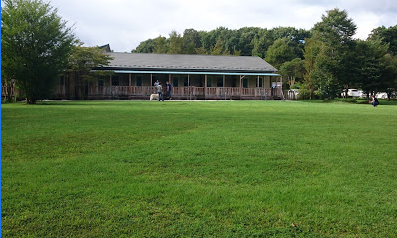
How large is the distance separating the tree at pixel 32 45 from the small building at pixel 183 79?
8720 mm

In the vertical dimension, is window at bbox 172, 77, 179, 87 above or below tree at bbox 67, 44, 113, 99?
below

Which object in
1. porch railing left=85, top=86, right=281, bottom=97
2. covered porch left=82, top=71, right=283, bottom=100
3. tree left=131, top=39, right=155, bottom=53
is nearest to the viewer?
porch railing left=85, top=86, right=281, bottom=97

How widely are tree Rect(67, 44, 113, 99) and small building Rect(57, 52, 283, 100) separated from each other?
51.8 inches

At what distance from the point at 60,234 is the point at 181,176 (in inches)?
71.8

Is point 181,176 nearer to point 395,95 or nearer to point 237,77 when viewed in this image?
point 237,77

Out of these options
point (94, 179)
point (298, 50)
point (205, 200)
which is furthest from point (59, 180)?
point (298, 50)

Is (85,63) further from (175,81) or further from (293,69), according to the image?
(293,69)

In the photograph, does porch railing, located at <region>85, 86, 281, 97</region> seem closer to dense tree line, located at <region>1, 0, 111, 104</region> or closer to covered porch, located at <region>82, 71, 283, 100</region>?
covered porch, located at <region>82, 71, 283, 100</region>

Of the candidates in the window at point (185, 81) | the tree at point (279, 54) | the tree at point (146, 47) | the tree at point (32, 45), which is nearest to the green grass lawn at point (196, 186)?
the tree at point (32, 45)

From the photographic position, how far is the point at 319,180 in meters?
4.17

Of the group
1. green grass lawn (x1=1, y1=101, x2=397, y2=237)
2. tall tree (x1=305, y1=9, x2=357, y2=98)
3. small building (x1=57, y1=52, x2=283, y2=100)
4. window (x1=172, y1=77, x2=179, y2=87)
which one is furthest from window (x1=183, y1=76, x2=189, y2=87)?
green grass lawn (x1=1, y1=101, x2=397, y2=237)

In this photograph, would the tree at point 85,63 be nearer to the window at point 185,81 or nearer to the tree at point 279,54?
the window at point 185,81

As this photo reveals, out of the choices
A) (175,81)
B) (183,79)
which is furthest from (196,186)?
(183,79)

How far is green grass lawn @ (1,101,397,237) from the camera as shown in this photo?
2.88 meters
